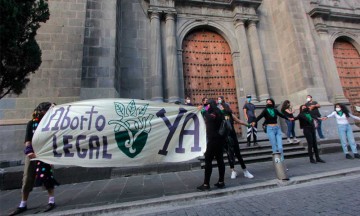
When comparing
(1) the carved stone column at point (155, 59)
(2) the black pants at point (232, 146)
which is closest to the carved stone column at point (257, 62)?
(1) the carved stone column at point (155, 59)

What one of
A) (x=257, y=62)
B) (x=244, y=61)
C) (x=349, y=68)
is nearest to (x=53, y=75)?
(x=244, y=61)

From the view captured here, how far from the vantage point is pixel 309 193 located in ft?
11.3

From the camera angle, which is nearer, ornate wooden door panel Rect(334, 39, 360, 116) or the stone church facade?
the stone church facade

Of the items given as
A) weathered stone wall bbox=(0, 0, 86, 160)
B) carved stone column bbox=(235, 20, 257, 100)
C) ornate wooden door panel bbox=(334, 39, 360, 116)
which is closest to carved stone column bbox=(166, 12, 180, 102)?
carved stone column bbox=(235, 20, 257, 100)

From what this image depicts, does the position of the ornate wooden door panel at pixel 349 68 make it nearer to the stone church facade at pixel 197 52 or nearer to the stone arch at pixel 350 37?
the stone church facade at pixel 197 52

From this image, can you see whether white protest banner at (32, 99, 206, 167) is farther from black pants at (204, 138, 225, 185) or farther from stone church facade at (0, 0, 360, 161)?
stone church facade at (0, 0, 360, 161)

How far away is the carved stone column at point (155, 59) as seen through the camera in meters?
8.70

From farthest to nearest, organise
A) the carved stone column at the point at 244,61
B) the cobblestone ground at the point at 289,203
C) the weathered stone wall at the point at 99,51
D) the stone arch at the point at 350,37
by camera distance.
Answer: the stone arch at the point at 350,37 → the carved stone column at the point at 244,61 → the weathered stone wall at the point at 99,51 → the cobblestone ground at the point at 289,203

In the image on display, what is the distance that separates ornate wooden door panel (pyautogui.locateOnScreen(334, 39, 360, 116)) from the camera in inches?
442

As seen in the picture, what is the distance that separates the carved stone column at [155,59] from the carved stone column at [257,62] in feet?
16.6

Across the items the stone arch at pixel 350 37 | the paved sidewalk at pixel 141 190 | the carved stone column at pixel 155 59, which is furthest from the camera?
the stone arch at pixel 350 37

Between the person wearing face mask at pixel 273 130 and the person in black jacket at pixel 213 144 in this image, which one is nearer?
the person in black jacket at pixel 213 144

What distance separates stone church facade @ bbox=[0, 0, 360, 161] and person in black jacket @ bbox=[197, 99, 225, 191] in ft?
14.4

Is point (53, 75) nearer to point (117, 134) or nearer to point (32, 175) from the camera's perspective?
point (32, 175)
